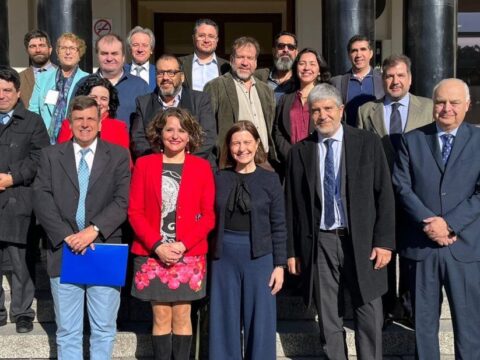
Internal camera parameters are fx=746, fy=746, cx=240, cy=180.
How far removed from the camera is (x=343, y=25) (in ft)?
26.9

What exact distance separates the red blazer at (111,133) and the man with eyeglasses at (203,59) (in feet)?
4.12

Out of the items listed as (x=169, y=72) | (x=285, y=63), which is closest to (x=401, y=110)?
(x=285, y=63)

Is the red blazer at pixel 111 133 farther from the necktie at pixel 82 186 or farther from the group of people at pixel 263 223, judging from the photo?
the necktie at pixel 82 186

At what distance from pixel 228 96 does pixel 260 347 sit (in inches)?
84.4

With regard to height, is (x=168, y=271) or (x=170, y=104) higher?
(x=170, y=104)

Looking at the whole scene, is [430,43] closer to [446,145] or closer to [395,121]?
[395,121]

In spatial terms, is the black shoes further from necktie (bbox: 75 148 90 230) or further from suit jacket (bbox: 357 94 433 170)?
suit jacket (bbox: 357 94 433 170)

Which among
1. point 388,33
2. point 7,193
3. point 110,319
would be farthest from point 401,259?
point 388,33

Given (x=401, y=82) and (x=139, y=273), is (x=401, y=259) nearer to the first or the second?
(x=401, y=82)

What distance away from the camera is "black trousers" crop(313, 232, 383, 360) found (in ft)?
16.2

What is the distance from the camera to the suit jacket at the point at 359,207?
488 centimetres

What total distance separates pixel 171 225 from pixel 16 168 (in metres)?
1.42

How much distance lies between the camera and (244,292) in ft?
16.2

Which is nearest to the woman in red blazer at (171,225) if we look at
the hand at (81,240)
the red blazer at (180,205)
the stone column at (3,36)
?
the red blazer at (180,205)
